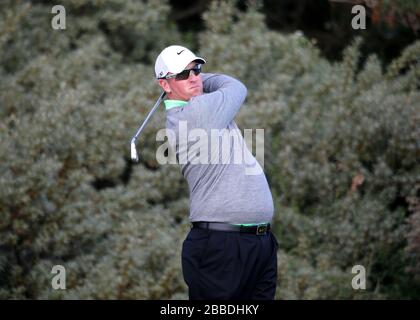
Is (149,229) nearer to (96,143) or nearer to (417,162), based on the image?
(96,143)

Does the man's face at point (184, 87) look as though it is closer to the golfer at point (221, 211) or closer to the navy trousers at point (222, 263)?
the golfer at point (221, 211)

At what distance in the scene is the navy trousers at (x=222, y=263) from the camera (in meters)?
4.48

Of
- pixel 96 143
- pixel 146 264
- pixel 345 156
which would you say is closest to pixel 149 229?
pixel 146 264

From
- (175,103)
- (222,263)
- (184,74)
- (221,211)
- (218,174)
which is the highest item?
(184,74)

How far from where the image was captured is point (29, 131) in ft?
22.4

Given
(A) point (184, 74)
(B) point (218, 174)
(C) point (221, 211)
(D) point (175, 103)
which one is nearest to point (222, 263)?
(C) point (221, 211)

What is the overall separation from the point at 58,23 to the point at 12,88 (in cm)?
125

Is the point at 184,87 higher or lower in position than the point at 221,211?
higher

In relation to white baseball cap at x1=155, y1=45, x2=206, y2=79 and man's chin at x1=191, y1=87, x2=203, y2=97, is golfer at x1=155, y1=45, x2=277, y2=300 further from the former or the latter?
man's chin at x1=191, y1=87, x2=203, y2=97

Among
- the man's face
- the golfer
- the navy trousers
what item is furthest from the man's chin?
the navy trousers

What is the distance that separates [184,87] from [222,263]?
103 centimetres

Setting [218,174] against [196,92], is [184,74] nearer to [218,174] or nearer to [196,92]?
[196,92]

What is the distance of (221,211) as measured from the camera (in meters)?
4.44

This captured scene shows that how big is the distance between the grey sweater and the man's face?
0.15 metres
